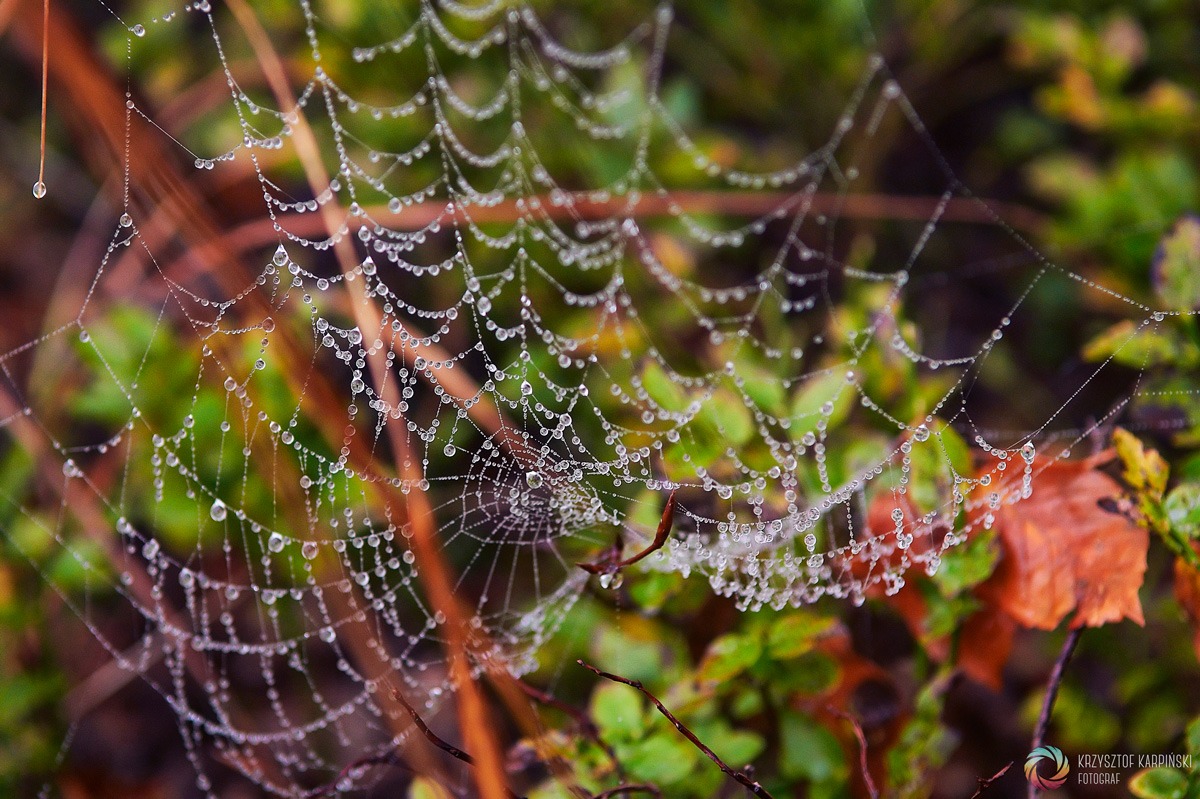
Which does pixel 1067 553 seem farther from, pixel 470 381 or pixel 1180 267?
pixel 470 381

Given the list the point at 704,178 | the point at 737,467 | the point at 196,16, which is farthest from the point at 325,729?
the point at 196,16

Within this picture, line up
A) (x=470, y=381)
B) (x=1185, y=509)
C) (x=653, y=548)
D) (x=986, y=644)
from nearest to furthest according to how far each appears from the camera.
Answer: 1. (x=653, y=548)
2. (x=1185, y=509)
3. (x=986, y=644)
4. (x=470, y=381)

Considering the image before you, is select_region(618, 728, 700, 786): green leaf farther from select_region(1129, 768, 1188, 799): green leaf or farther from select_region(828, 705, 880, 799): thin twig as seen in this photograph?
select_region(1129, 768, 1188, 799): green leaf

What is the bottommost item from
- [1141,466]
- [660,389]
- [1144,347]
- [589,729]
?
[589,729]

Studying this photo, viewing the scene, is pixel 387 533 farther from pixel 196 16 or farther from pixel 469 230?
pixel 196 16

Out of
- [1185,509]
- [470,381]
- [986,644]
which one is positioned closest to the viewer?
[1185,509]

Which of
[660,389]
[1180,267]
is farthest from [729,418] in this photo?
[1180,267]
